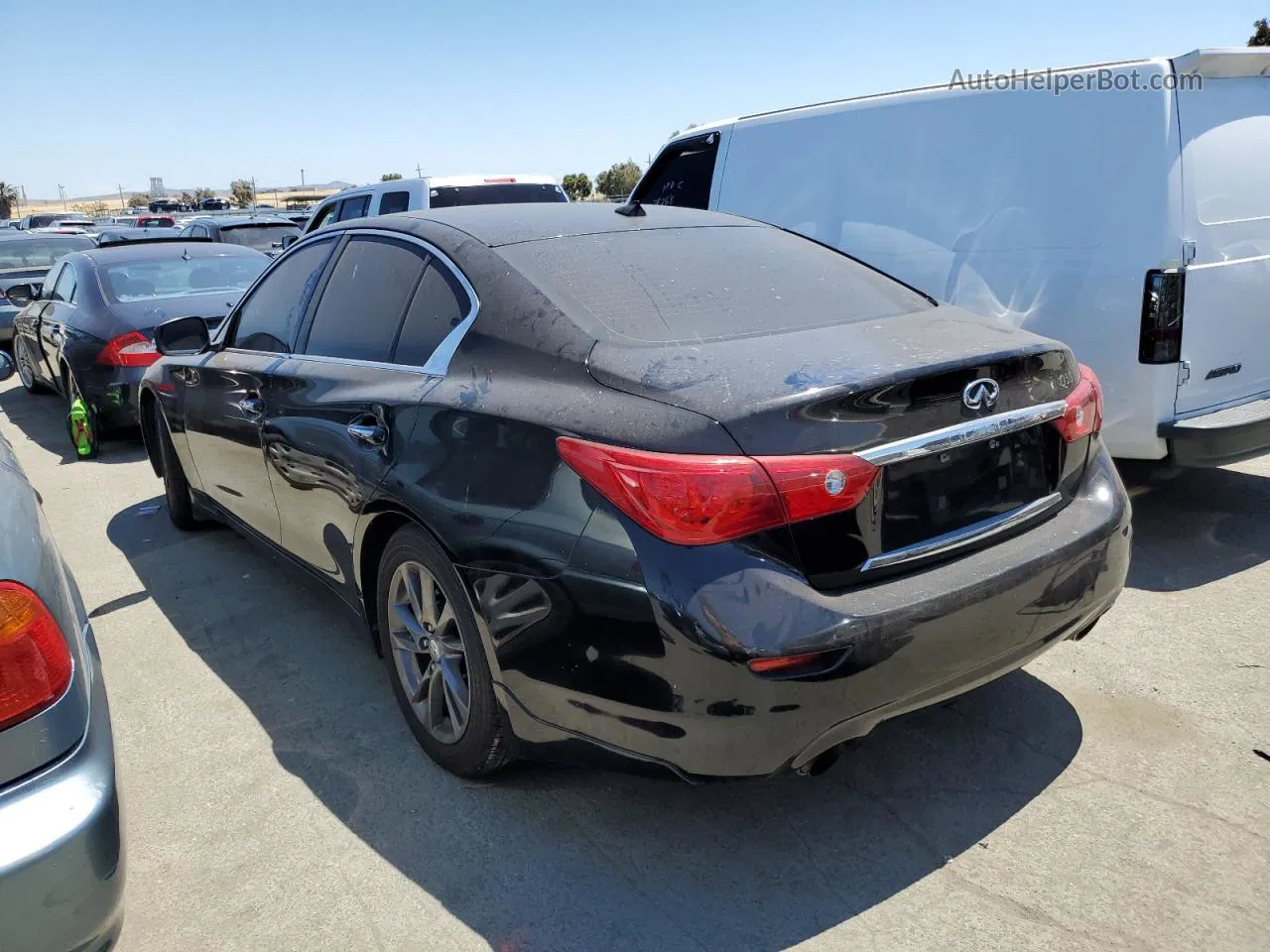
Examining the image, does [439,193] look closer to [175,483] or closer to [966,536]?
[175,483]

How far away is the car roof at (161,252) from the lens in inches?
325

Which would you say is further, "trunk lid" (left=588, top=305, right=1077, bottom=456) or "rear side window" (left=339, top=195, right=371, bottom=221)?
"rear side window" (left=339, top=195, right=371, bottom=221)

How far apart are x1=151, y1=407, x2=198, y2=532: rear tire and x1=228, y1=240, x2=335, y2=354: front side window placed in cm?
114

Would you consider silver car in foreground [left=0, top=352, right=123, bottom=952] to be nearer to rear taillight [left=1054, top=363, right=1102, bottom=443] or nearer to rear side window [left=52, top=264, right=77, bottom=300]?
rear taillight [left=1054, top=363, right=1102, bottom=443]

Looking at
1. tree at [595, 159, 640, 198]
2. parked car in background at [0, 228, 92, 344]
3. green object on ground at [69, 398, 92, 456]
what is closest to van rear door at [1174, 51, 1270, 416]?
green object on ground at [69, 398, 92, 456]

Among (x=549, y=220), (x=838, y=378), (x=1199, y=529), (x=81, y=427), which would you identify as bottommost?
(x=1199, y=529)

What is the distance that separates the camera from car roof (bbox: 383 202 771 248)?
3238mm

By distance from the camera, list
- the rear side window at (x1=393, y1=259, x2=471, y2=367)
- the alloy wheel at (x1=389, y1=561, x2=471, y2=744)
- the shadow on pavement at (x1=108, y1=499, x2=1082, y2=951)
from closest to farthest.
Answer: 1. the shadow on pavement at (x1=108, y1=499, x2=1082, y2=951)
2. the alloy wheel at (x1=389, y1=561, x2=471, y2=744)
3. the rear side window at (x1=393, y1=259, x2=471, y2=367)

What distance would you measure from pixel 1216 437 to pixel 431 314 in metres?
3.29

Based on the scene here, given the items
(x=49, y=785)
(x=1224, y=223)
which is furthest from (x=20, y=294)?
(x=1224, y=223)

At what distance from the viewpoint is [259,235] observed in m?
14.0

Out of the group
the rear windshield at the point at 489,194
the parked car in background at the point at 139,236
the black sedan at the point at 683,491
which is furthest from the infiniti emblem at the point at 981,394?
the parked car in background at the point at 139,236

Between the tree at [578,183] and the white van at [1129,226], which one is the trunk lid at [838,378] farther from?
the tree at [578,183]

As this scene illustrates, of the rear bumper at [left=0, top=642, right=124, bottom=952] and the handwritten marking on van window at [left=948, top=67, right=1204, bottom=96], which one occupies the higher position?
the handwritten marking on van window at [left=948, top=67, right=1204, bottom=96]
